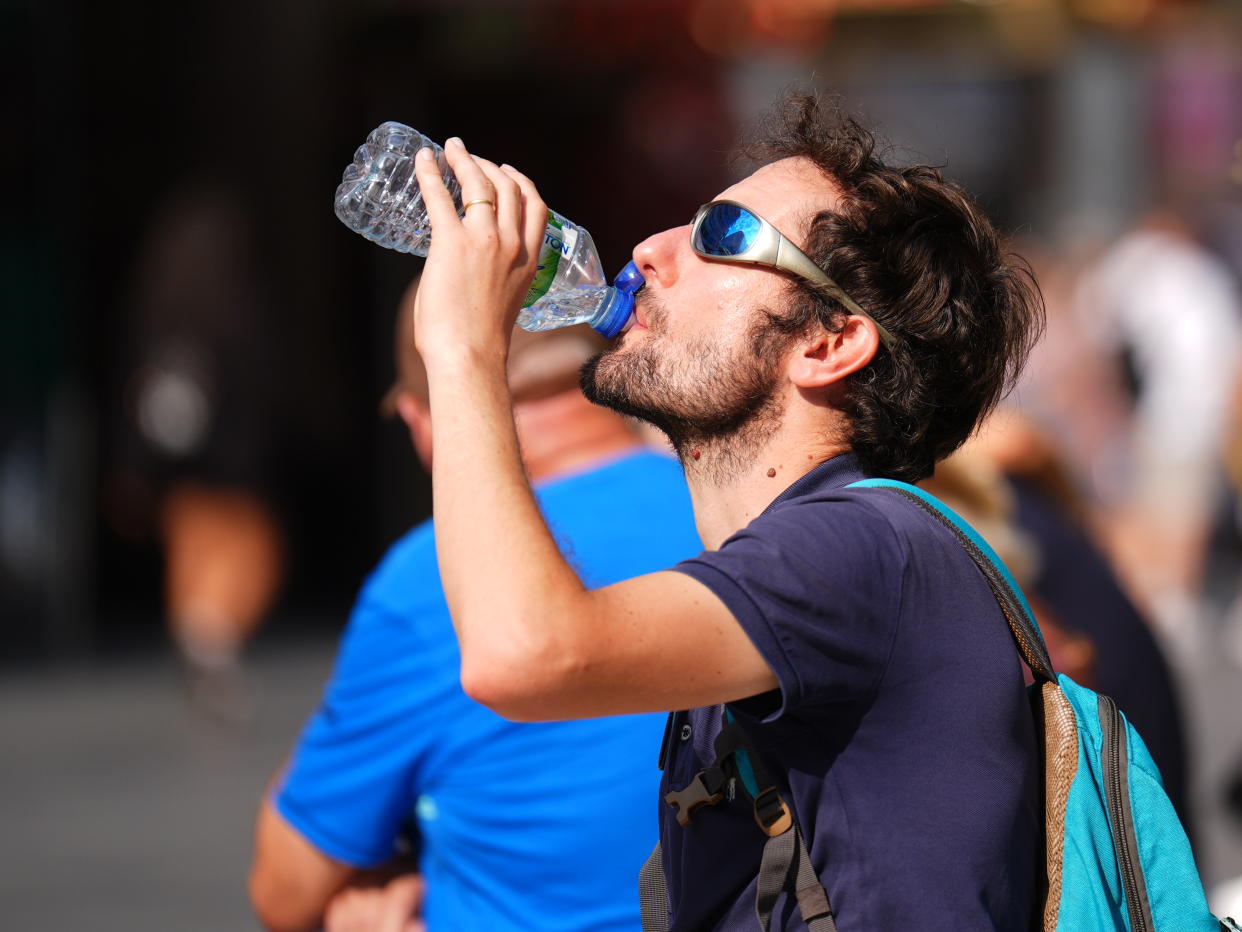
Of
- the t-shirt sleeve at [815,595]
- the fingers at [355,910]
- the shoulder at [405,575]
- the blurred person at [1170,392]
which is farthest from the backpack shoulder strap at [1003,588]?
the blurred person at [1170,392]

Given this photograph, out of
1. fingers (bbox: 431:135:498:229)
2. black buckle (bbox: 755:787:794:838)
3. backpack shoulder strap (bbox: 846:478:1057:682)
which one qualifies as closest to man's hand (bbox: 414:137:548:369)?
fingers (bbox: 431:135:498:229)

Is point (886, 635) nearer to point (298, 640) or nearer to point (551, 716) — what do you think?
point (551, 716)

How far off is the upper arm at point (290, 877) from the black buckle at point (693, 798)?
977mm

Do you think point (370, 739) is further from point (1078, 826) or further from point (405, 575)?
point (1078, 826)

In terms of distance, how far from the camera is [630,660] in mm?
1686

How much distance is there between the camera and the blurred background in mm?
8164

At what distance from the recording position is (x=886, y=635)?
1.77 m

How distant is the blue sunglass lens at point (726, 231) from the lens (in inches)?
81.3

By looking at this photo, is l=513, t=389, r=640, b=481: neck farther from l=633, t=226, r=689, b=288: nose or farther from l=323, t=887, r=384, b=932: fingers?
l=633, t=226, r=689, b=288: nose

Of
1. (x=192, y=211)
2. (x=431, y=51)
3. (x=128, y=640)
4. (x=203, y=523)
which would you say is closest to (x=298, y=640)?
(x=128, y=640)

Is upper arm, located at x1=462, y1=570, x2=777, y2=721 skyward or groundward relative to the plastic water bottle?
groundward

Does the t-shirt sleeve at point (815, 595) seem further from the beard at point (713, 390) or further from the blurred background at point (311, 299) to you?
the blurred background at point (311, 299)

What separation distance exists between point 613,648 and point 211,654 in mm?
7140

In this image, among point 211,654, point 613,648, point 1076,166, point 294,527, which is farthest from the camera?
point 1076,166
